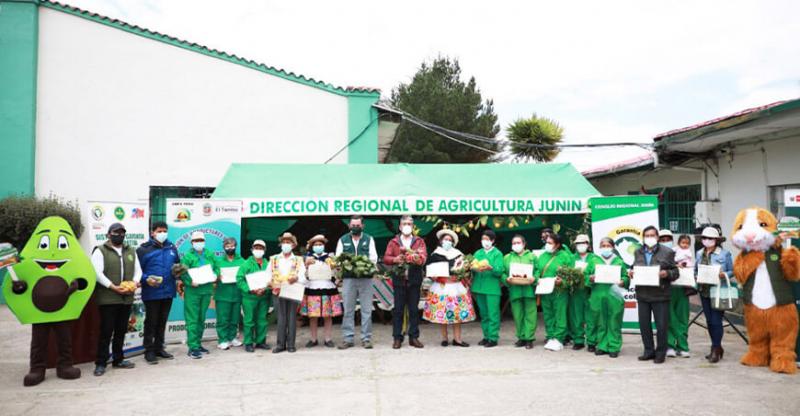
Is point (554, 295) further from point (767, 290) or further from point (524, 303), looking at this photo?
point (767, 290)

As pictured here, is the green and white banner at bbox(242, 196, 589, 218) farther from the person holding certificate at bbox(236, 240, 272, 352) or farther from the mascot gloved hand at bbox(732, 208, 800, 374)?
the mascot gloved hand at bbox(732, 208, 800, 374)

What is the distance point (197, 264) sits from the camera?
7.50m

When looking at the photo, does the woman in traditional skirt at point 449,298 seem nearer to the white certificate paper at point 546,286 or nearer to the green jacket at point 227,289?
the white certificate paper at point 546,286

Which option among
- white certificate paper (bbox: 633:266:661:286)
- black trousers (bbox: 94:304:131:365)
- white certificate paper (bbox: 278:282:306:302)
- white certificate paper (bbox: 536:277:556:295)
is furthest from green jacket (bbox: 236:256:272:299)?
white certificate paper (bbox: 633:266:661:286)

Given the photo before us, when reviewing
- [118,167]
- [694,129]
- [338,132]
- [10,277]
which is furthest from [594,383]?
[118,167]

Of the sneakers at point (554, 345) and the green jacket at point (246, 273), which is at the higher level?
the green jacket at point (246, 273)

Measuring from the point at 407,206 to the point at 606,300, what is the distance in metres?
3.60

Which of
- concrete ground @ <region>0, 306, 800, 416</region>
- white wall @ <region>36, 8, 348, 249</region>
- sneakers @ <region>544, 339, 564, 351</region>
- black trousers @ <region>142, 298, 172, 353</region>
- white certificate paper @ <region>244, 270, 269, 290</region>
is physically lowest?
concrete ground @ <region>0, 306, 800, 416</region>

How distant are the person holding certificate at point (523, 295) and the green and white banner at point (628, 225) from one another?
5.08 ft

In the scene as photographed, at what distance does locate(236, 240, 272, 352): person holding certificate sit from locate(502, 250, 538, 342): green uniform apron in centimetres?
343

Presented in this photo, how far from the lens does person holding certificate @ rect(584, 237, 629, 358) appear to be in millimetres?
7137

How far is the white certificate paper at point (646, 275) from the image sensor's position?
6.83 meters

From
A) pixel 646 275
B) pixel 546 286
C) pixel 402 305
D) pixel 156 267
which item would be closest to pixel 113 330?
pixel 156 267

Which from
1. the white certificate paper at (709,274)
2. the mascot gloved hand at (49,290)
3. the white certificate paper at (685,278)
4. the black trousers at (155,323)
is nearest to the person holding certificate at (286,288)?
the black trousers at (155,323)
